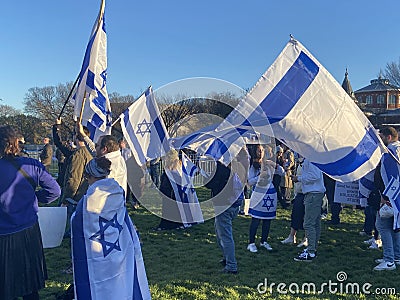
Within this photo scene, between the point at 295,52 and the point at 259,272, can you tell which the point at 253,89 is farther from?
the point at 259,272

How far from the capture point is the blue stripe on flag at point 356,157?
14.5ft

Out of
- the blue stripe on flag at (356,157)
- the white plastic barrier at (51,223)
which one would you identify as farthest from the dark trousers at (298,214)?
the white plastic barrier at (51,223)

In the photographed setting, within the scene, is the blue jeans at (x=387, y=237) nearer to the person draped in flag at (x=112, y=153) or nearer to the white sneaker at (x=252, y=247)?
the white sneaker at (x=252, y=247)

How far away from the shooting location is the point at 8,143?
3830mm

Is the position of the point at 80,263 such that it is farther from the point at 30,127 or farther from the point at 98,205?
the point at 30,127

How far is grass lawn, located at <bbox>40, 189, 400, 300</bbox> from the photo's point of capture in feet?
17.2

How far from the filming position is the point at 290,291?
17.5 feet

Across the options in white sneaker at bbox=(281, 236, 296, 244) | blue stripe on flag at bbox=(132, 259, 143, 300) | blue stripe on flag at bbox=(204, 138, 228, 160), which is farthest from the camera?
white sneaker at bbox=(281, 236, 296, 244)

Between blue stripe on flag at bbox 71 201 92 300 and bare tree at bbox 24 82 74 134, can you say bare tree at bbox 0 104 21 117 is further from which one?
blue stripe on flag at bbox 71 201 92 300

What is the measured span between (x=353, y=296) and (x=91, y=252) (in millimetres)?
3406

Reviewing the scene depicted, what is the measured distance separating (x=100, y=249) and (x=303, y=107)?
2.44 metres

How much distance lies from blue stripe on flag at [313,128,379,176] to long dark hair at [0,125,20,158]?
3.05 metres

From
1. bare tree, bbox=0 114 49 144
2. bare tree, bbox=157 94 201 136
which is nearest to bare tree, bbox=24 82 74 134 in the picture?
bare tree, bbox=0 114 49 144

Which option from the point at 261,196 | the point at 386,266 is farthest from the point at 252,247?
the point at 386,266
